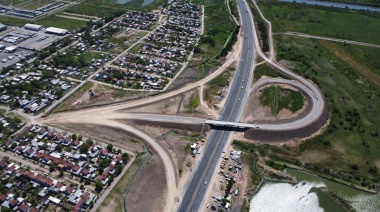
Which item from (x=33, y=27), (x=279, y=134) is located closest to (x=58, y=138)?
(x=279, y=134)

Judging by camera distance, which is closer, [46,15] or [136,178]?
[136,178]

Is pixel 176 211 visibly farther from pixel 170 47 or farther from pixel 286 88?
pixel 170 47

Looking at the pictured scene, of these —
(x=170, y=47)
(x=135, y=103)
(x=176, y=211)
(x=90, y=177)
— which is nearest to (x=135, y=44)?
(x=170, y=47)

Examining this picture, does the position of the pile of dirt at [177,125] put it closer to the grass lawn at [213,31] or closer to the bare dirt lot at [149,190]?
the bare dirt lot at [149,190]

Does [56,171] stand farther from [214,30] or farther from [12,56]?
[214,30]

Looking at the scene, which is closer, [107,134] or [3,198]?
[3,198]

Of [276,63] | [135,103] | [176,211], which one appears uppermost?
[276,63]
